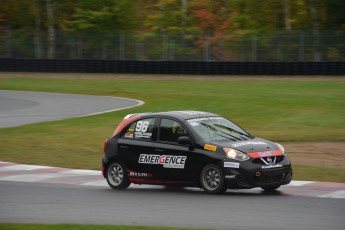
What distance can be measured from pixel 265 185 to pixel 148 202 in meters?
1.88

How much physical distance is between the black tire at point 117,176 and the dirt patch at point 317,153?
16.0 ft

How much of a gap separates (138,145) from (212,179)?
5.61 feet

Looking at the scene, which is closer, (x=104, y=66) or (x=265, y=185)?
(x=265, y=185)

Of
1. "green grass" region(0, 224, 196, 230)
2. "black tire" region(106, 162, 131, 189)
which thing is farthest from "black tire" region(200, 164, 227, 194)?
"green grass" region(0, 224, 196, 230)

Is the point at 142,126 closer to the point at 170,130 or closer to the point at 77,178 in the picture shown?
the point at 170,130

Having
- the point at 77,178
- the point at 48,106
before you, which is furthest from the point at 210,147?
the point at 48,106

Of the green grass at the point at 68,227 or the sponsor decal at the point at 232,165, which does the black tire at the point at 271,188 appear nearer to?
the sponsor decal at the point at 232,165

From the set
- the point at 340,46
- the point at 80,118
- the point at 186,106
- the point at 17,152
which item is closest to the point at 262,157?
the point at 17,152

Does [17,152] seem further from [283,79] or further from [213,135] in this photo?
[283,79]

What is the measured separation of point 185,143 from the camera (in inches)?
502

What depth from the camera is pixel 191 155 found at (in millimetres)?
12734

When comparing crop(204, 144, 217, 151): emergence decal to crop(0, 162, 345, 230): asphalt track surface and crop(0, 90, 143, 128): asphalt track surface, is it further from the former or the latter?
crop(0, 90, 143, 128): asphalt track surface

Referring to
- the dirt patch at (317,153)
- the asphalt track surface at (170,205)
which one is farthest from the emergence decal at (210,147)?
the dirt patch at (317,153)

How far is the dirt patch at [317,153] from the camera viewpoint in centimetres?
1705
